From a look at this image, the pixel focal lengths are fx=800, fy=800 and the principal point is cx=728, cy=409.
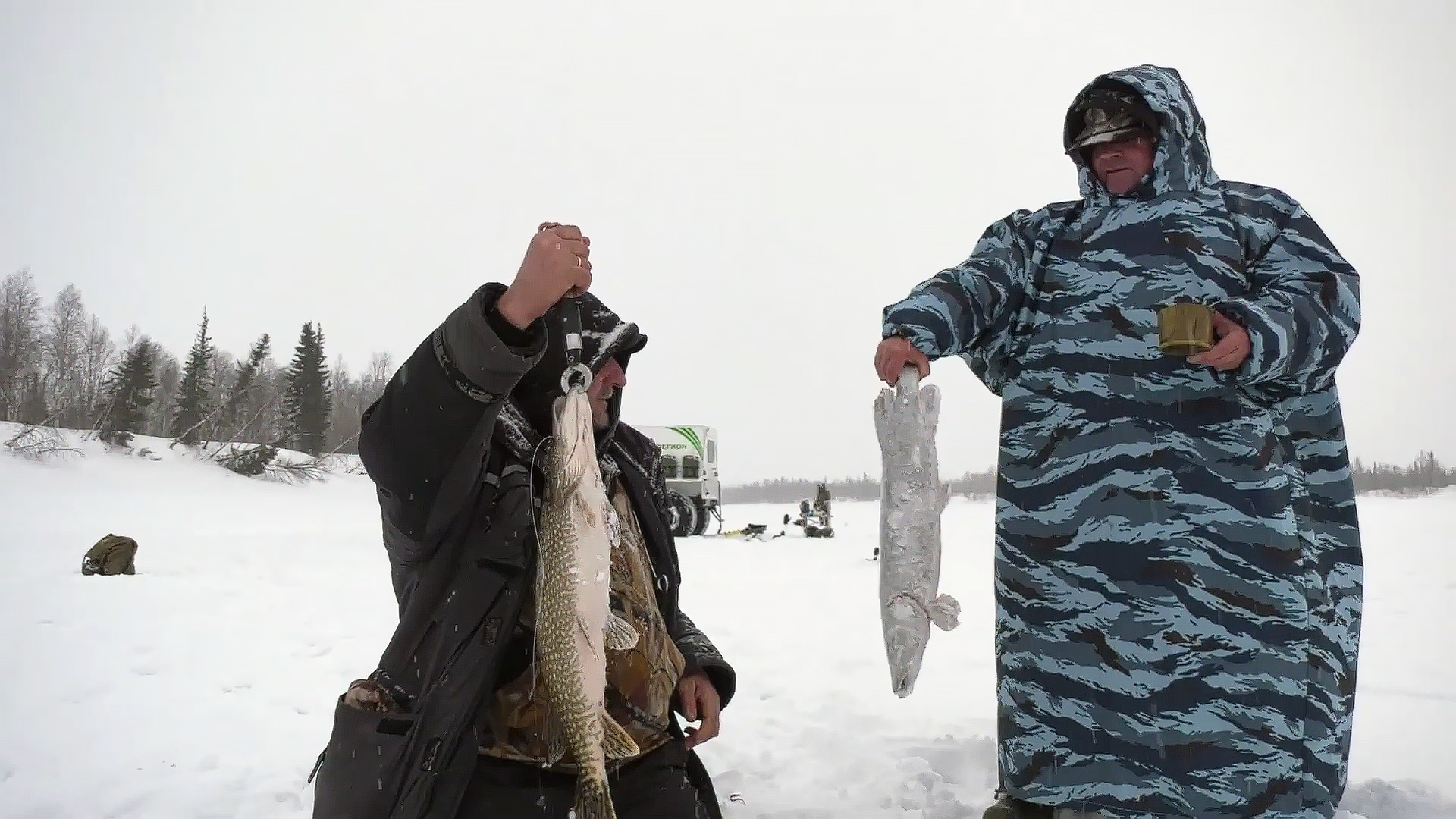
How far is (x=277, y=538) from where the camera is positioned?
1800 centimetres

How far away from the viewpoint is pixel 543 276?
212 centimetres

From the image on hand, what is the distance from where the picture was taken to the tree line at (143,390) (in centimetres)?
3378

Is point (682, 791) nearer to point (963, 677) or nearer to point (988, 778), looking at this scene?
point (988, 778)

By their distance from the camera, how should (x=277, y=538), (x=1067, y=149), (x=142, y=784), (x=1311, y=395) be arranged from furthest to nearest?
(x=277, y=538) → (x=142, y=784) → (x=1067, y=149) → (x=1311, y=395)

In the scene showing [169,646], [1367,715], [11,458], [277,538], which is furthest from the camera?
[11,458]

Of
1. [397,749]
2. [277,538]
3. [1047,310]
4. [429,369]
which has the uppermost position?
[1047,310]

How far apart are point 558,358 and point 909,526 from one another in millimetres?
1315

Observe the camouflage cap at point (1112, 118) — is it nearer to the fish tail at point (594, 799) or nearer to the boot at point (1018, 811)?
the boot at point (1018, 811)

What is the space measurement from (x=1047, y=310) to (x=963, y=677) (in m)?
4.65

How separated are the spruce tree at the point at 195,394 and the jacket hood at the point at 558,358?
128 ft

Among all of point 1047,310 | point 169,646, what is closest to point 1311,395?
point 1047,310

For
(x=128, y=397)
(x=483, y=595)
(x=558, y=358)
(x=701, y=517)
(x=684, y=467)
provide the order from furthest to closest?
(x=128, y=397), (x=684, y=467), (x=701, y=517), (x=558, y=358), (x=483, y=595)

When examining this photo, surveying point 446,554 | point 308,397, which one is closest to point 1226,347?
point 446,554

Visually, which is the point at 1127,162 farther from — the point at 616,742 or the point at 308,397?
the point at 308,397
